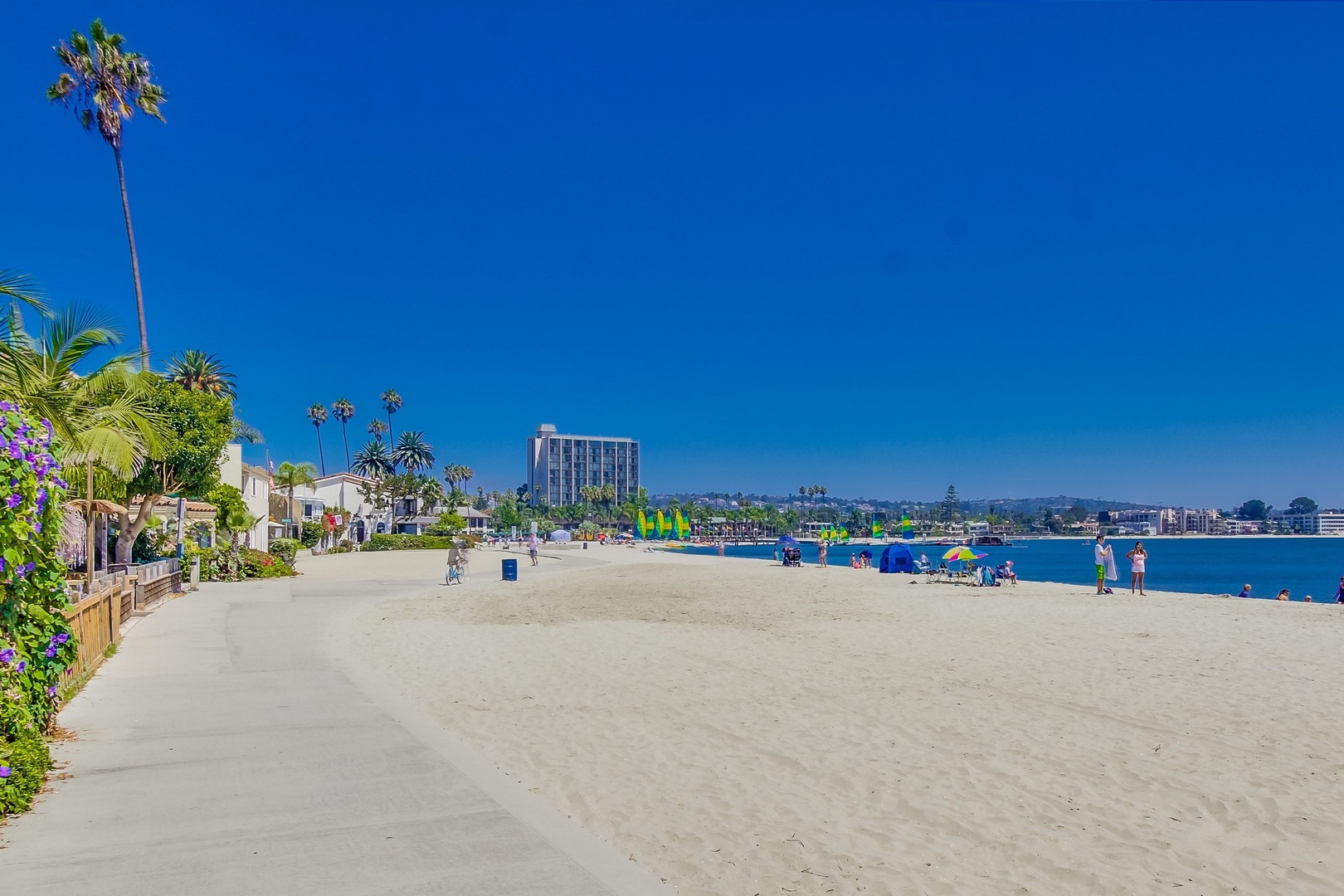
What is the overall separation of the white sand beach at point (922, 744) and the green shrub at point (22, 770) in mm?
3138

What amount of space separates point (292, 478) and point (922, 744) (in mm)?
55589

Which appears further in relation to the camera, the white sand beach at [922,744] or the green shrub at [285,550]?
the green shrub at [285,550]

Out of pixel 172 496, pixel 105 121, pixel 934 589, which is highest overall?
pixel 105 121

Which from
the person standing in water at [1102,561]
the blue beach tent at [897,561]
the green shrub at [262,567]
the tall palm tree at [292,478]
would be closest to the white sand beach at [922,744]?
the person standing in water at [1102,561]

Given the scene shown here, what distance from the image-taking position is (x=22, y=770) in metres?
5.86

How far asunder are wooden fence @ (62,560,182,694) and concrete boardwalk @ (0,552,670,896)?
1.15ft

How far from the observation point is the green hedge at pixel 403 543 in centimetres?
6412

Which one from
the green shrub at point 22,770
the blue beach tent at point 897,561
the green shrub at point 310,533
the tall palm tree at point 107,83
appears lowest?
the blue beach tent at point 897,561

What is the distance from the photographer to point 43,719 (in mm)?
7086

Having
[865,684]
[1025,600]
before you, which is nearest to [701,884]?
[865,684]

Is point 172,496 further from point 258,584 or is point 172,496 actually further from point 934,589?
point 934,589

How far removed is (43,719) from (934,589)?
24.6 metres

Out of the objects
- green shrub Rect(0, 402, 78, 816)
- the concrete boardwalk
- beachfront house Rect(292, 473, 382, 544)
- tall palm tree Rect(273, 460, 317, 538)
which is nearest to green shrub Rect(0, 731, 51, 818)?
green shrub Rect(0, 402, 78, 816)

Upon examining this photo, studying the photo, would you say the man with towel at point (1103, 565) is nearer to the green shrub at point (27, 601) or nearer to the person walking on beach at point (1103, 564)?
the person walking on beach at point (1103, 564)
